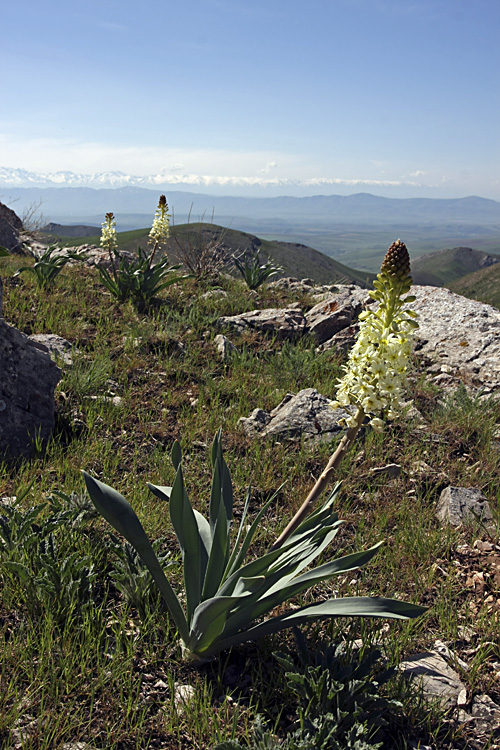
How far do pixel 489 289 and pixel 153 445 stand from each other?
97544 mm

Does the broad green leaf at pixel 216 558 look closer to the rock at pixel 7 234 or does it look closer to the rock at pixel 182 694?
the rock at pixel 182 694

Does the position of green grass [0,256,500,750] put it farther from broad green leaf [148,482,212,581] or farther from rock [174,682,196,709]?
broad green leaf [148,482,212,581]

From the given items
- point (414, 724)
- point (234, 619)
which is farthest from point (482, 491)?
point (234, 619)

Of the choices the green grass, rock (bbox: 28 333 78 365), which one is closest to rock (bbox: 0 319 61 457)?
the green grass

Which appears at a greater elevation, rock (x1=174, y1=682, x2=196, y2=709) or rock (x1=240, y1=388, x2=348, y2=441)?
rock (x1=240, y1=388, x2=348, y2=441)

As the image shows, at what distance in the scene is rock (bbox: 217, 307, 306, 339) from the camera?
672 cm

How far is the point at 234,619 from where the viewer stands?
7.38ft

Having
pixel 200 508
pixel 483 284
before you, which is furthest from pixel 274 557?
pixel 483 284

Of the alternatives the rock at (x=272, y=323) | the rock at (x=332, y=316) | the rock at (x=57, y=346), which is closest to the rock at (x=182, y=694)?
the rock at (x=57, y=346)

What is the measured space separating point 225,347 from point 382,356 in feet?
12.4

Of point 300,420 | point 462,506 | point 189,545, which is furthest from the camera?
point 300,420

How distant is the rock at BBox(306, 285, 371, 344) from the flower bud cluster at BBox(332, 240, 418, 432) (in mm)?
4427

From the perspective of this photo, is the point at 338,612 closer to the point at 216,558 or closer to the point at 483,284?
the point at 216,558

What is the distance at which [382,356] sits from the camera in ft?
7.36
